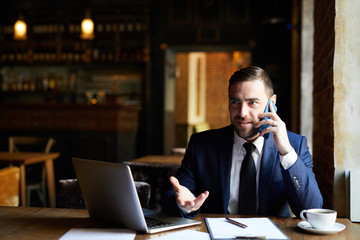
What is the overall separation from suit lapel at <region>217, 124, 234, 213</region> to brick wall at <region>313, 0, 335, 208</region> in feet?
1.54

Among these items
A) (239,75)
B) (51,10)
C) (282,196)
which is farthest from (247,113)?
(51,10)

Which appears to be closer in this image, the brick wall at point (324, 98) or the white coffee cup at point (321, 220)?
the white coffee cup at point (321, 220)

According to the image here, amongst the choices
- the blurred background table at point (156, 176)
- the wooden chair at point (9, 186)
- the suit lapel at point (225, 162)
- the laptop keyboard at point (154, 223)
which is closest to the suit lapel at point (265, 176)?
the suit lapel at point (225, 162)

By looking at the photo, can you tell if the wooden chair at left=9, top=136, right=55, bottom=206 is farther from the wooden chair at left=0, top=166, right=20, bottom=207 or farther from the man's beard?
the man's beard

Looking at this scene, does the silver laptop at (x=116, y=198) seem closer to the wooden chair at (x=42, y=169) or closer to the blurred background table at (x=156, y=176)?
the blurred background table at (x=156, y=176)

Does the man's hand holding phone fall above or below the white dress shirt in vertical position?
above

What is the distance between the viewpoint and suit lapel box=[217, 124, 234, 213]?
5.64ft

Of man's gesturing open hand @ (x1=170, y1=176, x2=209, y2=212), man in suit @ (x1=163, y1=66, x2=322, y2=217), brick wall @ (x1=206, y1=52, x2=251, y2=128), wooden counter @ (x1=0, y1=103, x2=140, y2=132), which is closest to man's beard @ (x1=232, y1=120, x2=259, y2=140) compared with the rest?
man in suit @ (x1=163, y1=66, x2=322, y2=217)

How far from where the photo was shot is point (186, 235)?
121 centimetres

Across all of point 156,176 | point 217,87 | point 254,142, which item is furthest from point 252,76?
point 217,87

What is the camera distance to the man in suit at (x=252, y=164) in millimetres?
1528

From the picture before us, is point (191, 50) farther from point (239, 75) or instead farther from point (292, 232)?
point (292, 232)

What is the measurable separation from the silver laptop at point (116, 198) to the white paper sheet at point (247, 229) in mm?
85

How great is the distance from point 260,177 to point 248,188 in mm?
70
